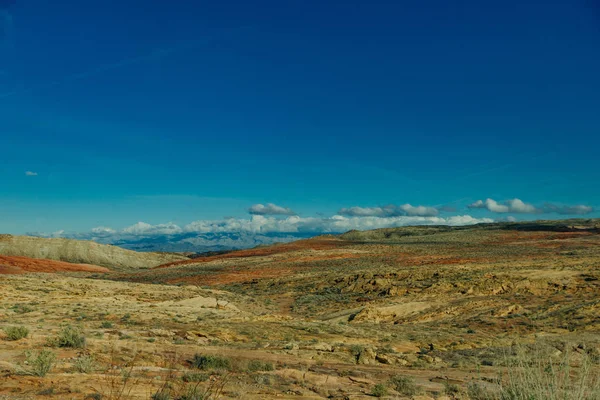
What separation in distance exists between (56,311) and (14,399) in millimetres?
15481

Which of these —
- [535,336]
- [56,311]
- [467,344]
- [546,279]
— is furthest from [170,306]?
[546,279]

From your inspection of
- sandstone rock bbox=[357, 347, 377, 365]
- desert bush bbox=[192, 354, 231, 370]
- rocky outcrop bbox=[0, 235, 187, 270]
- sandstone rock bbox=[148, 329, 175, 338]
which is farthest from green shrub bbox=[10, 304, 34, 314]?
rocky outcrop bbox=[0, 235, 187, 270]

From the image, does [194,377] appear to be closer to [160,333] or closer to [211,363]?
[211,363]

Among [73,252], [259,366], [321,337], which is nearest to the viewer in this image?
[259,366]

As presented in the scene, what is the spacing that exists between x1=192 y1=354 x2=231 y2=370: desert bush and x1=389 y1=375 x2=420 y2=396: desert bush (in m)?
3.92

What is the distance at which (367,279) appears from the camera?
37469 millimetres

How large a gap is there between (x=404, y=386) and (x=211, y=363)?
177 inches

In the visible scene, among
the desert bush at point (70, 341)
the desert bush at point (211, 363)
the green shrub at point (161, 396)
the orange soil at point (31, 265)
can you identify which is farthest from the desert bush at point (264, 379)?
the orange soil at point (31, 265)

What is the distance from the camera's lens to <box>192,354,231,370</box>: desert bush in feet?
32.7

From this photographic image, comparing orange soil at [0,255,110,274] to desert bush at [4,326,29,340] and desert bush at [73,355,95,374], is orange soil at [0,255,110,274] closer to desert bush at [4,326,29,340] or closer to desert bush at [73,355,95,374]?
desert bush at [4,326,29,340]

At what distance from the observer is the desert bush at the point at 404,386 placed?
899cm

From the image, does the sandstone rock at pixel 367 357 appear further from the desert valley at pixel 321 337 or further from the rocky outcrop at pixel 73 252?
the rocky outcrop at pixel 73 252

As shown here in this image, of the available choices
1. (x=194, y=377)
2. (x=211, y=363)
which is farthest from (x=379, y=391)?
(x=211, y=363)

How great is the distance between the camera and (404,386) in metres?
9.29
